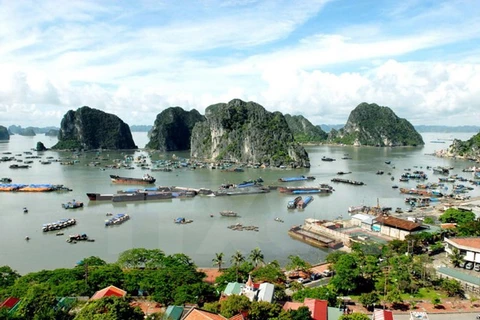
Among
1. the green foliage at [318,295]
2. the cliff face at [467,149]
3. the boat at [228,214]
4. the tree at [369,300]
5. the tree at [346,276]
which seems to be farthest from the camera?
the cliff face at [467,149]

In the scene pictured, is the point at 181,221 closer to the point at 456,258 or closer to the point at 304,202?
the point at 304,202

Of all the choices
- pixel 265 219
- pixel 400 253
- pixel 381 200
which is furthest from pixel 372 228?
pixel 381 200

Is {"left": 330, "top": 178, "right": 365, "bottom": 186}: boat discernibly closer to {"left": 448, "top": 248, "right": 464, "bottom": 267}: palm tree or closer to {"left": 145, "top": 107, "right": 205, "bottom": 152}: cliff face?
{"left": 448, "top": 248, "right": 464, "bottom": 267}: palm tree

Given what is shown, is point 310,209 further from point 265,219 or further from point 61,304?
point 61,304

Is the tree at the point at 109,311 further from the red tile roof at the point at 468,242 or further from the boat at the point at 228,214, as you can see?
the boat at the point at 228,214

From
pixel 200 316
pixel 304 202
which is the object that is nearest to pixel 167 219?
pixel 304 202

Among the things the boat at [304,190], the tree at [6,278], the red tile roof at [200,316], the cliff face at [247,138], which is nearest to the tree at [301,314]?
the red tile roof at [200,316]
